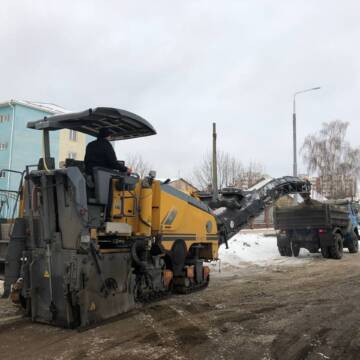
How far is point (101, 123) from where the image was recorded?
302 inches

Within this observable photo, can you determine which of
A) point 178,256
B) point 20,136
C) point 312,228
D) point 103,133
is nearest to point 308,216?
point 312,228

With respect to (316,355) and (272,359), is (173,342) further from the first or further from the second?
(316,355)

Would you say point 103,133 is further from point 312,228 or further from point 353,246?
point 353,246

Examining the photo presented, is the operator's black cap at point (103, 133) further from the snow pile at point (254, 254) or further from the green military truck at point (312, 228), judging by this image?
the green military truck at point (312, 228)

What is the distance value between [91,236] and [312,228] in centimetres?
1144

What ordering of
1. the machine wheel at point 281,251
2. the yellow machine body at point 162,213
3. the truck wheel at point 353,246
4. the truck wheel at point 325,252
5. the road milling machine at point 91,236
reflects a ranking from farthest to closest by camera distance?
the truck wheel at point 353,246, the machine wheel at point 281,251, the truck wheel at point 325,252, the yellow machine body at point 162,213, the road milling machine at point 91,236

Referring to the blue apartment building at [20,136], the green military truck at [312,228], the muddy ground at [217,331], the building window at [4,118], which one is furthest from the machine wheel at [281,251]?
the building window at [4,118]

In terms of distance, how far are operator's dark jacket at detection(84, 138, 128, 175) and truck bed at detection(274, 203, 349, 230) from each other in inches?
416

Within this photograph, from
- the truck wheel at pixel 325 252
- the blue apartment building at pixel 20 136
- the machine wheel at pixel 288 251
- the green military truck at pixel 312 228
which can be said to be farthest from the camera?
the blue apartment building at pixel 20 136

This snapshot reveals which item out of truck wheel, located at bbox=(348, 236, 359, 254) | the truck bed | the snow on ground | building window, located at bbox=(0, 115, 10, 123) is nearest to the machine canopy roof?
the snow on ground

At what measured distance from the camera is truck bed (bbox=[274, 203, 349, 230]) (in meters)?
16.2

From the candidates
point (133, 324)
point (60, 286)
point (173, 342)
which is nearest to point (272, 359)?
point (173, 342)

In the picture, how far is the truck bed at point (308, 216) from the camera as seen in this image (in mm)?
16219

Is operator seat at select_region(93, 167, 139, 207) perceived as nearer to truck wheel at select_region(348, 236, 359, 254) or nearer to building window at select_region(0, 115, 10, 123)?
truck wheel at select_region(348, 236, 359, 254)
